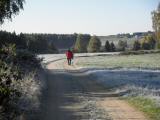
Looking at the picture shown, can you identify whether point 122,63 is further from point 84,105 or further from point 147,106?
point 147,106

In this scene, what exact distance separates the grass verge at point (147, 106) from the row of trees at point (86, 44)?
121 meters

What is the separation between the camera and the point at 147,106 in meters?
16.7

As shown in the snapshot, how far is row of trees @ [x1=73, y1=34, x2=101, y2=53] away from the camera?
145m

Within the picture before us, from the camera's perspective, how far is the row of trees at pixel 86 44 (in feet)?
476

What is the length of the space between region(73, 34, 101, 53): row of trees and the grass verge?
396ft

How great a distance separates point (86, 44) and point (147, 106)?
5703 inches

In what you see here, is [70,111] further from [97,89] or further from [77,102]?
[97,89]

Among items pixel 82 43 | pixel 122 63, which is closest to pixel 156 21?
pixel 122 63

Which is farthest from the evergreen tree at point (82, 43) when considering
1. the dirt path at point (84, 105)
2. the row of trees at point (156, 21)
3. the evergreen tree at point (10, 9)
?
the dirt path at point (84, 105)

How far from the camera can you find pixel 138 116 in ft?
48.4

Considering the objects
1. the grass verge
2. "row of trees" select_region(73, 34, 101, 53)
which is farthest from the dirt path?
"row of trees" select_region(73, 34, 101, 53)

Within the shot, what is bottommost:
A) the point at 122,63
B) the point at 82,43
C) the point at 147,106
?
the point at 147,106

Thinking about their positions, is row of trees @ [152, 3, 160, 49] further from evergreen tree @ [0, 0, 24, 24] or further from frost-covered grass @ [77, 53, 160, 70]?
evergreen tree @ [0, 0, 24, 24]

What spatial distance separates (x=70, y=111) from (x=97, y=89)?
7751 millimetres
